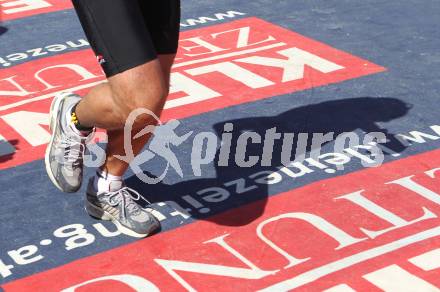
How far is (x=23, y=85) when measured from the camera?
5.41 meters

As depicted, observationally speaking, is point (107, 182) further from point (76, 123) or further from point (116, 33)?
point (116, 33)

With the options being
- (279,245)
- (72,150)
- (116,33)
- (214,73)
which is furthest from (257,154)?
(116,33)

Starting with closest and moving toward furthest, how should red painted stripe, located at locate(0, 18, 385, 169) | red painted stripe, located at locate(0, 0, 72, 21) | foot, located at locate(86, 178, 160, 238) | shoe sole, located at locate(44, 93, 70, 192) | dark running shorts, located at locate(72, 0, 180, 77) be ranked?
dark running shorts, located at locate(72, 0, 180, 77) → foot, located at locate(86, 178, 160, 238) → shoe sole, located at locate(44, 93, 70, 192) → red painted stripe, located at locate(0, 18, 385, 169) → red painted stripe, located at locate(0, 0, 72, 21)

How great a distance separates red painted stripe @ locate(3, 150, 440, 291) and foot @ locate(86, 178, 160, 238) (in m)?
0.06

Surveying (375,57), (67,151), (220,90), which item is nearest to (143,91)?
(67,151)

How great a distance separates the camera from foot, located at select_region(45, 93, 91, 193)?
12.0ft

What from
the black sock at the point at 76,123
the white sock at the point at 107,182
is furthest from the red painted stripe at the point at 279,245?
the black sock at the point at 76,123

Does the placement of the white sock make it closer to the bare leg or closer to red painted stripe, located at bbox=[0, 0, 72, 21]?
the bare leg

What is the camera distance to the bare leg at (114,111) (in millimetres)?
3176

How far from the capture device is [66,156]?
366 centimetres

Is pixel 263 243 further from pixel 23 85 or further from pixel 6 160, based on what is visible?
pixel 23 85

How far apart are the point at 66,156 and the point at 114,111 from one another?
52cm

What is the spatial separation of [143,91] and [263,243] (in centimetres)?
89

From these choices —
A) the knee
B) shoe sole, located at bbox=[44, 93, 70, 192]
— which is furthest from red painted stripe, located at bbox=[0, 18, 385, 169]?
the knee
